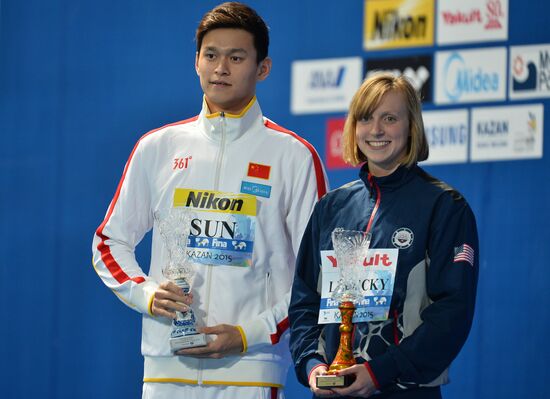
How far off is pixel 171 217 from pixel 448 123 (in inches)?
58.0

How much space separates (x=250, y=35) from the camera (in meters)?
2.84

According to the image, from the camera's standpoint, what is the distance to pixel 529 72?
3.67 m

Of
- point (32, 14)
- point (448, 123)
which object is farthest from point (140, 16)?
point (448, 123)

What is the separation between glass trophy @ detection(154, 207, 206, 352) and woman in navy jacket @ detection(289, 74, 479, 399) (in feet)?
0.90

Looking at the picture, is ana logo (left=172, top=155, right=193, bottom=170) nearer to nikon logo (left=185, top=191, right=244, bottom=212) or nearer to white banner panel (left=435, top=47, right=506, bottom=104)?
nikon logo (left=185, top=191, right=244, bottom=212)

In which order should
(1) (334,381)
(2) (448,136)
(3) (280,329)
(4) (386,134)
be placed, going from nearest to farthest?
(1) (334,381)
(4) (386,134)
(3) (280,329)
(2) (448,136)

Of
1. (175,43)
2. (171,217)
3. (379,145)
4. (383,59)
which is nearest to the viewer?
(379,145)

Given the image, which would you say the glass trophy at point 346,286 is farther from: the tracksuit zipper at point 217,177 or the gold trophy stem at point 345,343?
the tracksuit zipper at point 217,177

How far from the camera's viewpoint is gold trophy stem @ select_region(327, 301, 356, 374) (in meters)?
2.20

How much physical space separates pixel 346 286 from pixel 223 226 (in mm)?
512

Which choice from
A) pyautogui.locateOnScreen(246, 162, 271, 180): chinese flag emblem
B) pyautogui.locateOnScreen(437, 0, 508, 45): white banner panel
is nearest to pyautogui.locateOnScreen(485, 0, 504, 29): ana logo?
pyautogui.locateOnScreen(437, 0, 508, 45): white banner panel

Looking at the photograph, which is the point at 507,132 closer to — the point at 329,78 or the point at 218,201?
the point at 329,78

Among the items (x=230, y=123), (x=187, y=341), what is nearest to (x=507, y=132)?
(x=230, y=123)

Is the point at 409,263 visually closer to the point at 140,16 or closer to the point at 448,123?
the point at 448,123
